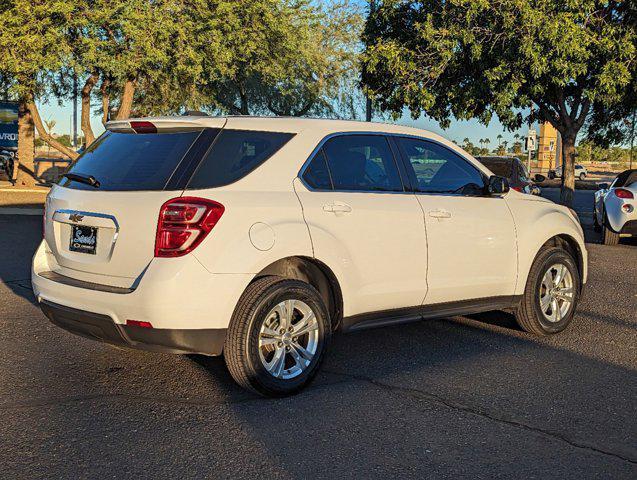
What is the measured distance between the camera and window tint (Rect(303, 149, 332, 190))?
5133 millimetres

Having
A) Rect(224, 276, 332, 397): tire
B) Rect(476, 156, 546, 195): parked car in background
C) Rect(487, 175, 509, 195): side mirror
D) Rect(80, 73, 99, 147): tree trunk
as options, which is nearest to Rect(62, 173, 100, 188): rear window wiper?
Rect(224, 276, 332, 397): tire

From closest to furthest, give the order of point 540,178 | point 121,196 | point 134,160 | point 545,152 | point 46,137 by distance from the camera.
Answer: point 121,196 < point 134,160 < point 540,178 < point 46,137 < point 545,152

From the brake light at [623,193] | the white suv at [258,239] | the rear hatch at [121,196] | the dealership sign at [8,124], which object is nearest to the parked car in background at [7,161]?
the dealership sign at [8,124]

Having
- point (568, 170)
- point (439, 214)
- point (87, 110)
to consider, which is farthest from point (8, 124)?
point (439, 214)

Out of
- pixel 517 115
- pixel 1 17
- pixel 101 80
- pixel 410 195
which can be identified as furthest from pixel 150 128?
pixel 101 80

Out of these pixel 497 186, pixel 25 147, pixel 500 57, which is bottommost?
pixel 497 186

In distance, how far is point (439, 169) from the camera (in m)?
6.14

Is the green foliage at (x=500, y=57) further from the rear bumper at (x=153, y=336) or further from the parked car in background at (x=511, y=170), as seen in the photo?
the rear bumper at (x=153, y=336)

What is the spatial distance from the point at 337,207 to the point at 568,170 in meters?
18.5

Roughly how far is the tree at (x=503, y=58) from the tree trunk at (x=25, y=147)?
13.0 m

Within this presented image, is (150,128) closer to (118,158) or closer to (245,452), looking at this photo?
(118,158)

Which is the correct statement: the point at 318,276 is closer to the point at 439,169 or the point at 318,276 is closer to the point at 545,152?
the point at 439,169

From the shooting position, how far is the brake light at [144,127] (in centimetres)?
502

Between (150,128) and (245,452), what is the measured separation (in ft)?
7.31
